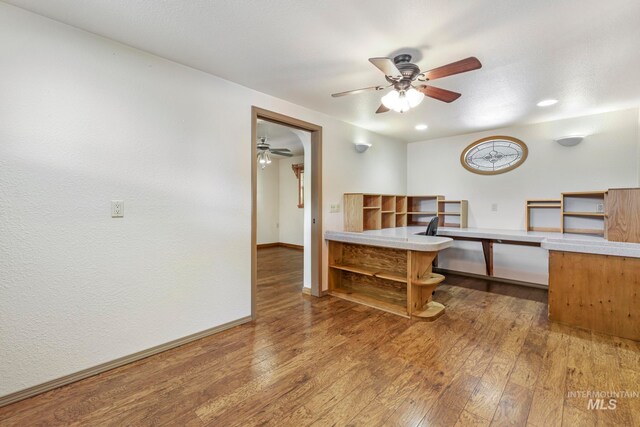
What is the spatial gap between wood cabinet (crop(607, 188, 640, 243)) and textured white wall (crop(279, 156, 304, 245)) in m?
5.58

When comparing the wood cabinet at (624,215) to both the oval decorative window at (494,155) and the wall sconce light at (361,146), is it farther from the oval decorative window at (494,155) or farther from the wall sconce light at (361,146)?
the wall sconce light at (361,146)

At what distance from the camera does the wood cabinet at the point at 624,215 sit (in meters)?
2.72

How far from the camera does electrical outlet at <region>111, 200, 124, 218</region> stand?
6.93ft

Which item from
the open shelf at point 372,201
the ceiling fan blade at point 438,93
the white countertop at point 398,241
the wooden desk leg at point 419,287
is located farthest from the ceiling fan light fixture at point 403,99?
the open shelf at point 372,201

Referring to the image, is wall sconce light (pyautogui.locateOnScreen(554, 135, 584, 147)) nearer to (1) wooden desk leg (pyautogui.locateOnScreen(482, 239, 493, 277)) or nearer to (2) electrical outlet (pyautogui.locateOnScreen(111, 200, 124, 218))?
(1) wooden desk leg (pyautogui.locateOnScreen(482, 239, 493, 277))

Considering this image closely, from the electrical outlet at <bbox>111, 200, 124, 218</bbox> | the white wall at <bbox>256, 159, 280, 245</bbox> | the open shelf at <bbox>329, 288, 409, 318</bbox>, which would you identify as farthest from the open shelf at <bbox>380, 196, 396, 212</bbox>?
the white wall at <bbox>256, 159, 280, 245</bbox>

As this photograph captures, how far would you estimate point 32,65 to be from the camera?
1810 millimetres

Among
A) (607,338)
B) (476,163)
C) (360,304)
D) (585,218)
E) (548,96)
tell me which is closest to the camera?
(607,338)

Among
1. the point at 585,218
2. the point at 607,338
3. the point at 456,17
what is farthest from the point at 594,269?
the point at 456,17

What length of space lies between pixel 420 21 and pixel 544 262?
12.8 feet

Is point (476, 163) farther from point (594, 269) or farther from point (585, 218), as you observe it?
point (594, 269)

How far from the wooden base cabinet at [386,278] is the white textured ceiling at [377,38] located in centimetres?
182

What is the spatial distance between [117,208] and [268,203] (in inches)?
218

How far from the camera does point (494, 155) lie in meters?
4.54
